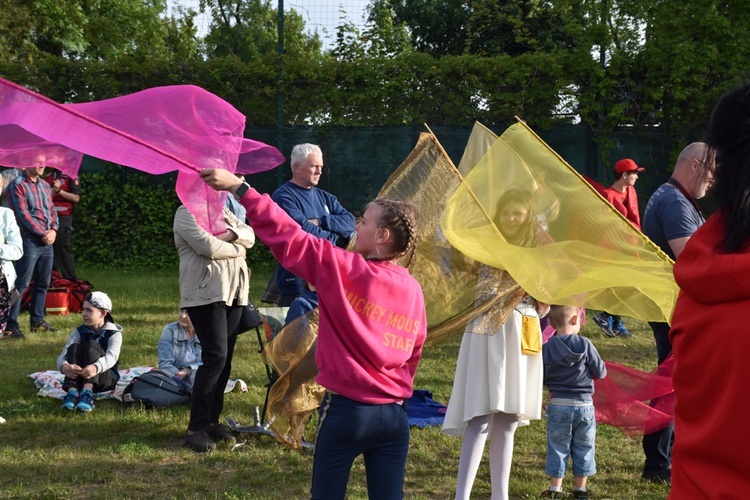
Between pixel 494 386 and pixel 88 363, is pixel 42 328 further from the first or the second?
pixel 494 386

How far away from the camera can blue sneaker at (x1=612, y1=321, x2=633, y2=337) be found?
998 cm

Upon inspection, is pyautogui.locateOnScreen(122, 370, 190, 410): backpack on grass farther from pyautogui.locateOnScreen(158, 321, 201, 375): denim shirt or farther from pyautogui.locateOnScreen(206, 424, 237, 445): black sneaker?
pyautogui.locateOnScreen(206, 424, 237, 445): black sneaker

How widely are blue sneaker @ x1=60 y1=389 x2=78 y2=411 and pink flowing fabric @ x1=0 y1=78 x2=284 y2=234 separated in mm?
3391

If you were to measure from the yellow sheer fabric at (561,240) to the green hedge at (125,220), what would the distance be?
11.4m

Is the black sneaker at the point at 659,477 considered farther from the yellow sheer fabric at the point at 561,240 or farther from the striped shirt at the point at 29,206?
the striped shirt at the point at 29,206

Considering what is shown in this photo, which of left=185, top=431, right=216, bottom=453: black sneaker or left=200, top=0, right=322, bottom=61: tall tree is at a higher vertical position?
left=200, top=0, right=322, bottom=61: tall tree

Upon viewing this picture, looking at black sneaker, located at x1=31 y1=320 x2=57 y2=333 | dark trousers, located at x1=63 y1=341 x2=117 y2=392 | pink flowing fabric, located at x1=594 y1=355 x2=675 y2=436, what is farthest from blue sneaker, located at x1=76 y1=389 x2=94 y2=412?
pink flowing fabric, located at x1=594 y1=355 x2=675 y2=436

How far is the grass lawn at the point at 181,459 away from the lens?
510 centimetres

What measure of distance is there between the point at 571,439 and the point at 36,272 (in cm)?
692

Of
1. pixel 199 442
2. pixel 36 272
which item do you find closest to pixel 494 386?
pixel 199 442

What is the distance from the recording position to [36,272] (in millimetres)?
9641

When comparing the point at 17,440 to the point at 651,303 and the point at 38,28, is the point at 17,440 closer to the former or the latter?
the point at 651,303

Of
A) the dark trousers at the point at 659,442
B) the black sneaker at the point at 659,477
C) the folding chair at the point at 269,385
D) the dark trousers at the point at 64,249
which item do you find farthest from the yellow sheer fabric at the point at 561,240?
the dark trousers at the point at 64,249

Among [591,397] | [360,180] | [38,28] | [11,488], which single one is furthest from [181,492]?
[38,28]
